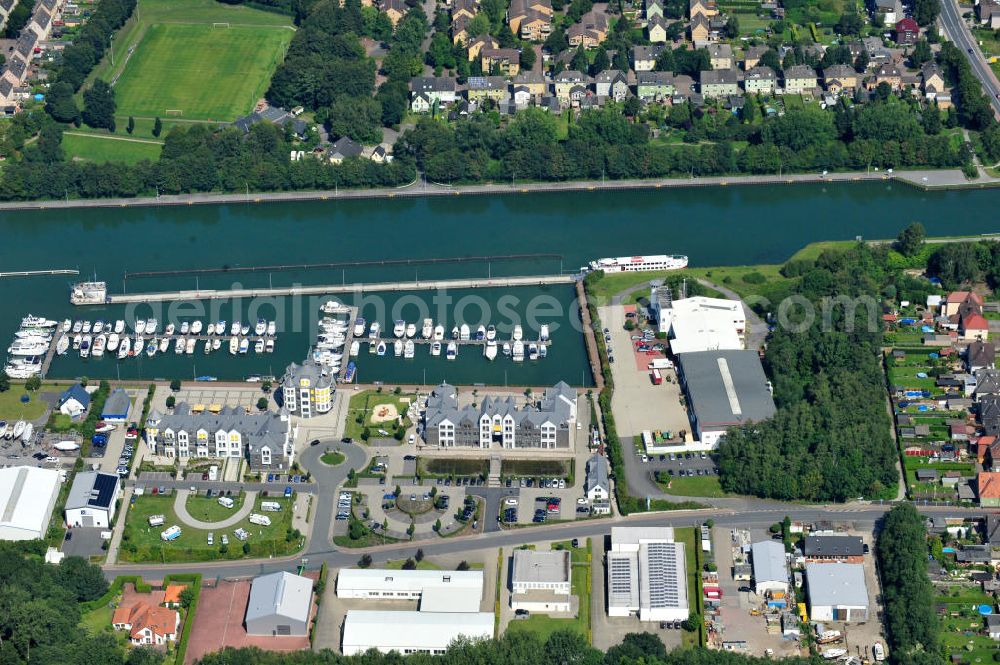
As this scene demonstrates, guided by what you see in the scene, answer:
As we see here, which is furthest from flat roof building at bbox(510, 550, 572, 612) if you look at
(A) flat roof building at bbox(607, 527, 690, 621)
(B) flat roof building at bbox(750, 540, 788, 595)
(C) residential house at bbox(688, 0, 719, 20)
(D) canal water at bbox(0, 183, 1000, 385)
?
(C) residential house at bbox(688, 0, 719, 20)

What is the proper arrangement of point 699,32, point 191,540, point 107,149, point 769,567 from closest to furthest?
point 769,567 → point 191,540 → point 107,149 → point 699,32

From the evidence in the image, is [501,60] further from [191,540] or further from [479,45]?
[191,540]

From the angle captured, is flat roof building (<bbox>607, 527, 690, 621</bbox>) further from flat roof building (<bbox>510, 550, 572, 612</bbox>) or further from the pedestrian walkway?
the pedestrian walkway

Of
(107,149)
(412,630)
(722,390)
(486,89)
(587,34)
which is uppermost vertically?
(587,34)

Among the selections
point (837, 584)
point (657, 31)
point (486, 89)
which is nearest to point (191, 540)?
point (837, 584)

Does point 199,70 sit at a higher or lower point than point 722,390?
lower
